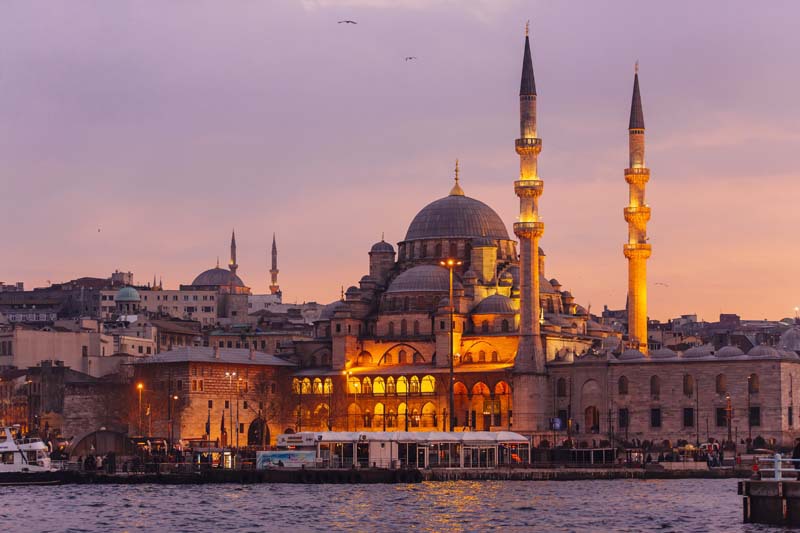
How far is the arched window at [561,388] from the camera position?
98.2 metres

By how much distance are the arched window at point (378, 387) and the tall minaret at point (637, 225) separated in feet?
48.5

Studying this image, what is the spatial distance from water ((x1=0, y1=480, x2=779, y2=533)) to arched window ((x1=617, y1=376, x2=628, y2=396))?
22.3 metres

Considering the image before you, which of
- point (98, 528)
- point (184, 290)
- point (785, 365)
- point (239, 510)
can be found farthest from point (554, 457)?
point (184, 290)

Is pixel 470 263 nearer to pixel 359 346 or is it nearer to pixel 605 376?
pixel 359 346

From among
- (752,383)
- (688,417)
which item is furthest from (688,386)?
(752,383)

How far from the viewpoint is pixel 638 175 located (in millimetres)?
101188

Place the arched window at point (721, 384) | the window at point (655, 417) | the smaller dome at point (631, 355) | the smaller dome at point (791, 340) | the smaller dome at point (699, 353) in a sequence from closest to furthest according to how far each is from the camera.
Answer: the arched window at point (721, 384) → the window at point (655, 417) → the smaller dome at point (699, 353) → the smaller dome at point (631, 355) → the smaller dome at point (791, 340)

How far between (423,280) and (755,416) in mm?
24419

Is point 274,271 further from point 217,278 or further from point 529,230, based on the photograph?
point 529,230

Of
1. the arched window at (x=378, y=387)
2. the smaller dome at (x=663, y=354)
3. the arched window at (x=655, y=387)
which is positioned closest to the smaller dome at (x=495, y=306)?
the arched window at (x=378, y=387)

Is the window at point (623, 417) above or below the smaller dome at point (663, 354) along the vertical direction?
below

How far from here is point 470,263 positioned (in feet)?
363

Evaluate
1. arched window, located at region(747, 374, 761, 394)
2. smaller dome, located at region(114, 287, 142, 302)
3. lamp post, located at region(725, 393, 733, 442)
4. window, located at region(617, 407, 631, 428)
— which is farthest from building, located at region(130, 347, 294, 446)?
smaller dome, located at region(114, 287, 142, 302)

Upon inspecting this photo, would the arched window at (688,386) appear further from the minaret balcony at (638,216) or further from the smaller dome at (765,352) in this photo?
the minaret balcony at (638,216)
